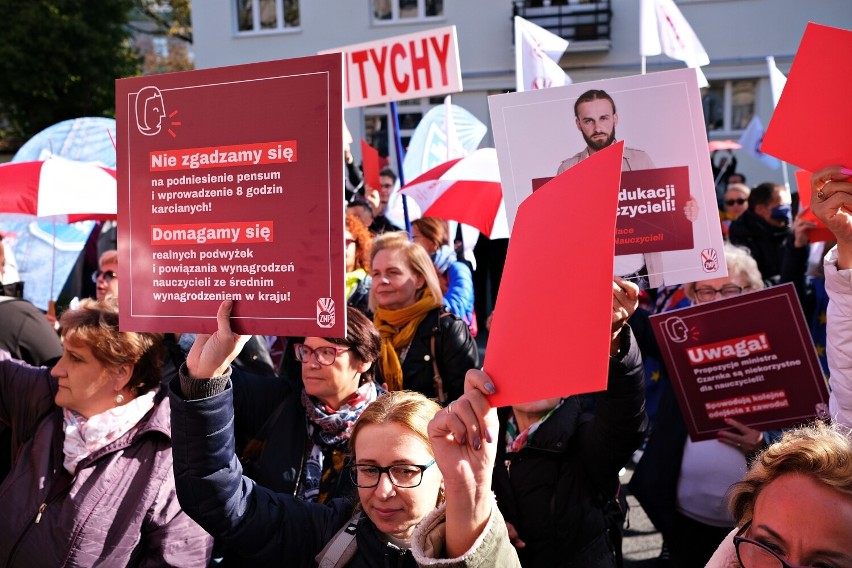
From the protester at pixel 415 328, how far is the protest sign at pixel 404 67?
1.37m

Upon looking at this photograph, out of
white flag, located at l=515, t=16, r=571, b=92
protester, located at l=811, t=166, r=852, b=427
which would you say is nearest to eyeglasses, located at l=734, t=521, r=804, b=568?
protester, located at l=811, t=166, r=852, b=427

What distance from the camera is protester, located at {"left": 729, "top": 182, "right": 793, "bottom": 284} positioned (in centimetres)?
701

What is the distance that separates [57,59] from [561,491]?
25.1 metres

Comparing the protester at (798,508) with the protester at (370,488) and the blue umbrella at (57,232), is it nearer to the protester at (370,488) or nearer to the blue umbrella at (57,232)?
the protester at (370,488)

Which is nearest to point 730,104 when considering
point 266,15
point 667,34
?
point 266,15

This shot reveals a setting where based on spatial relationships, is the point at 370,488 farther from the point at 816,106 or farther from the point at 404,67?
the point at 404,67

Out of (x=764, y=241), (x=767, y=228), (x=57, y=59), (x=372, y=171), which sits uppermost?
(x=57, y=59)

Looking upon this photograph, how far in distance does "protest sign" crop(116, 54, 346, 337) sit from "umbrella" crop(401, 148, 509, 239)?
343 centimetres

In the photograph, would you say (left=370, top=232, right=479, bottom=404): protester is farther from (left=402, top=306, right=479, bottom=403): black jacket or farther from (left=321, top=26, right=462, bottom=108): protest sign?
(left=321, top=26, right=462, bottom=108): protest sign

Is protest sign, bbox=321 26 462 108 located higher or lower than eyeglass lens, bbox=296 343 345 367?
higher

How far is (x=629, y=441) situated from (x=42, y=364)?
2.49 m

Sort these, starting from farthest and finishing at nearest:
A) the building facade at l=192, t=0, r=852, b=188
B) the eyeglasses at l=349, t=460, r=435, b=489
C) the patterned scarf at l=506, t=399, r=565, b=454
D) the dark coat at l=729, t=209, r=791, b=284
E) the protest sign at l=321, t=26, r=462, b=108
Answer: the building facade at l=192, t=0, r=852, b=188
the dark coat at l=729, t=209, r=791, b=284
the protest sign at l=321, t=26, r=462, b=108
the patterned scarf at l=506, t=399, r=565, b=454
the eyeglasses at l=349, t=460, r=435, b=489

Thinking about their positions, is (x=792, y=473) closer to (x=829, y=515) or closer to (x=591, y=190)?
(x=829, y=515)

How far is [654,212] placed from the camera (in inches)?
92.4
